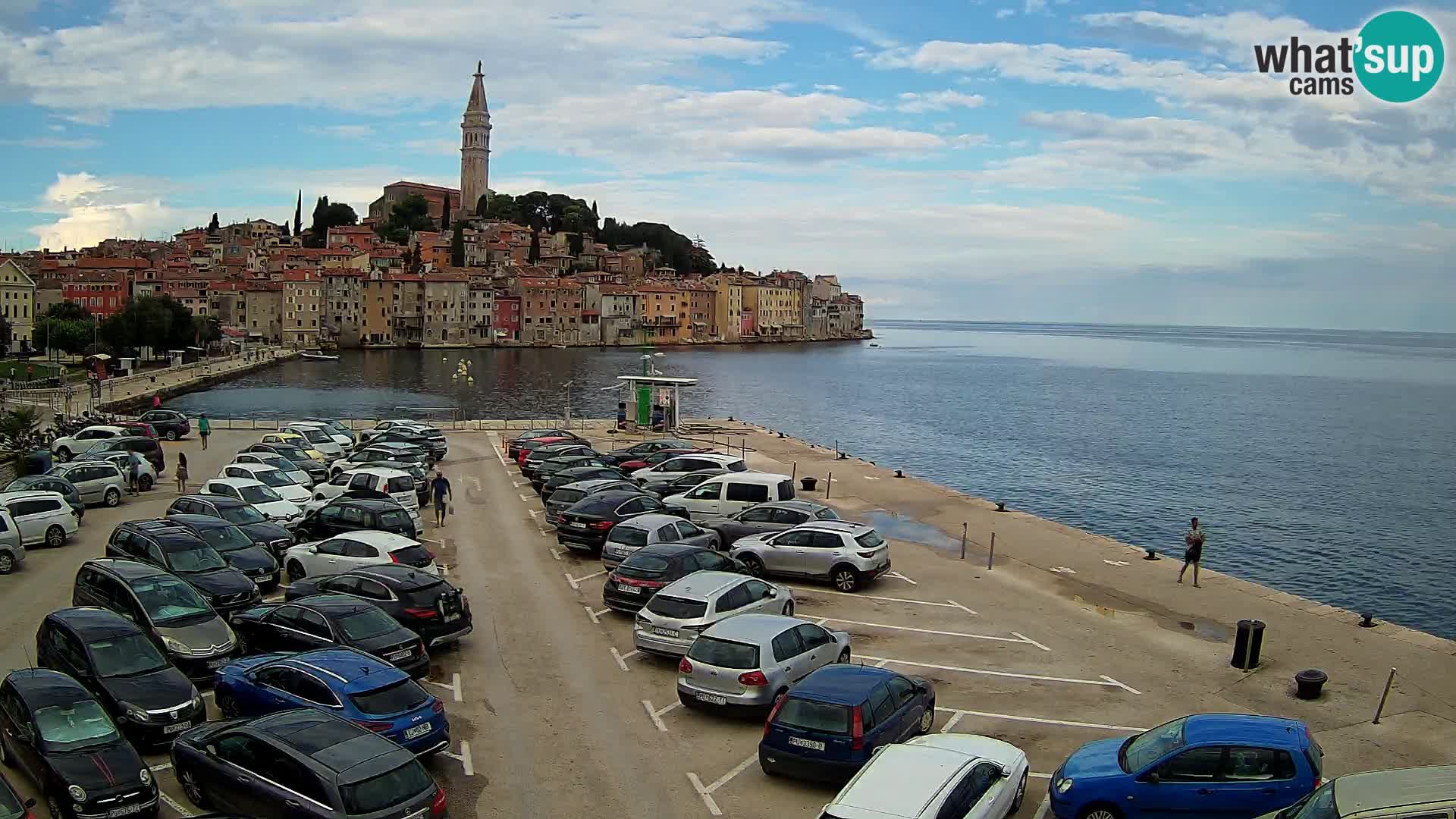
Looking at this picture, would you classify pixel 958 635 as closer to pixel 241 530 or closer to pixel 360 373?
pixel 241 530

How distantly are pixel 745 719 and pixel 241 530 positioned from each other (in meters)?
11.6

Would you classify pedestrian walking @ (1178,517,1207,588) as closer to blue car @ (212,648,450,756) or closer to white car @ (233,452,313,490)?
blue car @ (212,648,450,756)

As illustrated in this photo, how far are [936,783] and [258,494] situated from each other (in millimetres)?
19668

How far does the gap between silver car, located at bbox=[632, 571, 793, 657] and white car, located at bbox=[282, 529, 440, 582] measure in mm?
4335

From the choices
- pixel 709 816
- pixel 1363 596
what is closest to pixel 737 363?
pixel 1363 596

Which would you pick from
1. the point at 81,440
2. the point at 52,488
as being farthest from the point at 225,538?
the point at 81,440

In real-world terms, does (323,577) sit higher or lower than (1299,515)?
higher

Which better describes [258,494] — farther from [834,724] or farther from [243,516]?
[834,724]

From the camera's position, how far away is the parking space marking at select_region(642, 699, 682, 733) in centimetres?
1280

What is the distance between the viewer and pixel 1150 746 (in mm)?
10133

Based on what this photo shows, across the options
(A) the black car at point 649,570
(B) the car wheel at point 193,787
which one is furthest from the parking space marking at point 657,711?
(B) the car wheel at point 193,787

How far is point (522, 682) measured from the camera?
1429 cm

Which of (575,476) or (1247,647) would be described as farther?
(575,476)

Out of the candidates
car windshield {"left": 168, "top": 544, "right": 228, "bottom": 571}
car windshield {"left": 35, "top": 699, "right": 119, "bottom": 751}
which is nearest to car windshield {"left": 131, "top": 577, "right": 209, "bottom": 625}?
car windshield {"left": 168, "top": 544, "right": 228, "bottom": 571}
